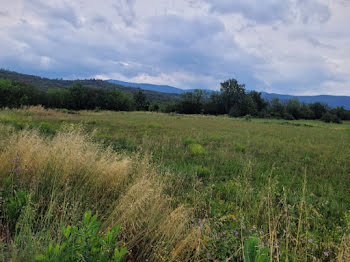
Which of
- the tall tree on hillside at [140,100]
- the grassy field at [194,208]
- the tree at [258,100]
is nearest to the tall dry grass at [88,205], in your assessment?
the grassy field at [194,208]

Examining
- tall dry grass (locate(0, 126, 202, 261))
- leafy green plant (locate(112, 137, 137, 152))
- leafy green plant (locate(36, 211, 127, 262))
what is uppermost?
leafy green plant (locate(36, 211, 127, 262))

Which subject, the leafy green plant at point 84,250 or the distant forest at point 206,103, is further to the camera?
the distant forest at point 206,103

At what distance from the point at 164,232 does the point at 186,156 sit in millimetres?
5393

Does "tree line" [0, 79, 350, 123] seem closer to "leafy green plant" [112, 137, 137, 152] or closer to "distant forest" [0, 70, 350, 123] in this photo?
"distant forest" [0, 70, 350, 123]

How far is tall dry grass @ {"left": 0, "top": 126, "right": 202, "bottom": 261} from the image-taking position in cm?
242

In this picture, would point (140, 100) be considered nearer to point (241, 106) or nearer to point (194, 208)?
point (241, 106)

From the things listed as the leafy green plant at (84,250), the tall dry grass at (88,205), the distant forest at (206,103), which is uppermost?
the distant forest at (206,103)

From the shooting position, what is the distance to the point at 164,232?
263 cm

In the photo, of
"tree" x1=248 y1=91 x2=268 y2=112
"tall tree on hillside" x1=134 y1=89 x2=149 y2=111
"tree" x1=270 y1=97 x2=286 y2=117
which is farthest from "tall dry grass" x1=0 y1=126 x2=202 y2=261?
"tall tree on hillside" x1=134 y1=89 x2=149 y2=111

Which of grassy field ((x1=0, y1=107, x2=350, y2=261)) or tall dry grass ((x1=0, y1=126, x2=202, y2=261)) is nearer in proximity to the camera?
tall dry grass ((x1=0, y1=126, x2=202, y2=261))

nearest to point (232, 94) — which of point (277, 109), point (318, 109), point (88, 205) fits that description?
point (277, 109)

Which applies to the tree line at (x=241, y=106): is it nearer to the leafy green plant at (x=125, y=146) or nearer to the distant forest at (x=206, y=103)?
the distant forest at (x=206, y=103)

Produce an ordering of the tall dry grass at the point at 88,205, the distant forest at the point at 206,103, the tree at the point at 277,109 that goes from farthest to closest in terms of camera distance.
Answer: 1. the tree at the point at 277,109
2. the distant forest at the point at 206,103
3. the tall dry grass at the point at 88,205

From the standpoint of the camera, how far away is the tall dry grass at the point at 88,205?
242cm
